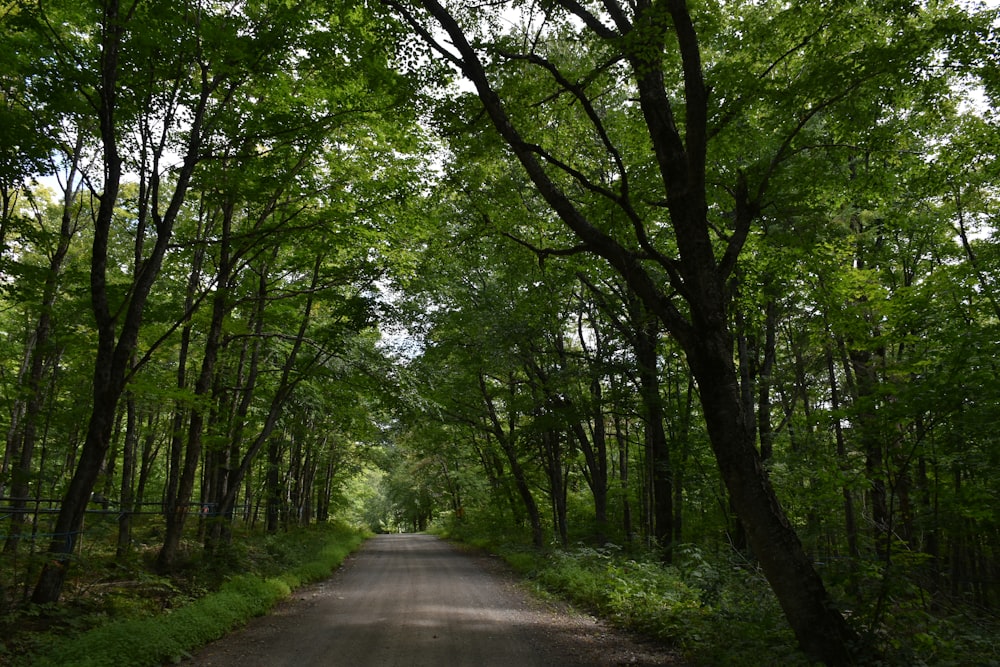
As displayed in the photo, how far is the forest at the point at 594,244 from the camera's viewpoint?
20.1 feet

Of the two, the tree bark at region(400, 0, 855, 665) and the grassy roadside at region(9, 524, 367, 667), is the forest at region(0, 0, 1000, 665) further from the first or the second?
the grassy roadside at region(9, 524, 367, 667)

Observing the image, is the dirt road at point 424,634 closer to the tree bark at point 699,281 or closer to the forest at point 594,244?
the forest at point 594,244

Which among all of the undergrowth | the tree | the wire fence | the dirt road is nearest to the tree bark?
the tree

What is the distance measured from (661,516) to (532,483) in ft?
34.3

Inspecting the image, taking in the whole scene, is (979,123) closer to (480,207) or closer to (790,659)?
(480,207)

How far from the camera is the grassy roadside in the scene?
5594 mm

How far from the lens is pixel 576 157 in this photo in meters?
11.6

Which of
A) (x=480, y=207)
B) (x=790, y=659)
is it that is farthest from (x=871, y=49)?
(x=790, y=659)

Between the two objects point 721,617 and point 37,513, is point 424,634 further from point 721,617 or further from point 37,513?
point 37,513

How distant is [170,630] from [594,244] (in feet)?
23.0

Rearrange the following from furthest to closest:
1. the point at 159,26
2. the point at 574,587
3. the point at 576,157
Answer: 1. the point at 576,157
2. the point at 574,587
3. the point at 159,26

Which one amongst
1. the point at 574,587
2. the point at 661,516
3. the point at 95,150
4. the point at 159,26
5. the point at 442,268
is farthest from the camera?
the point at 442,268

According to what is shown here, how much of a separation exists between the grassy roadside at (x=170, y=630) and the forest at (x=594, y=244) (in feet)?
3.47

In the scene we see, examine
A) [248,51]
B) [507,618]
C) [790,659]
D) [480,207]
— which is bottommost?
[507,618]
